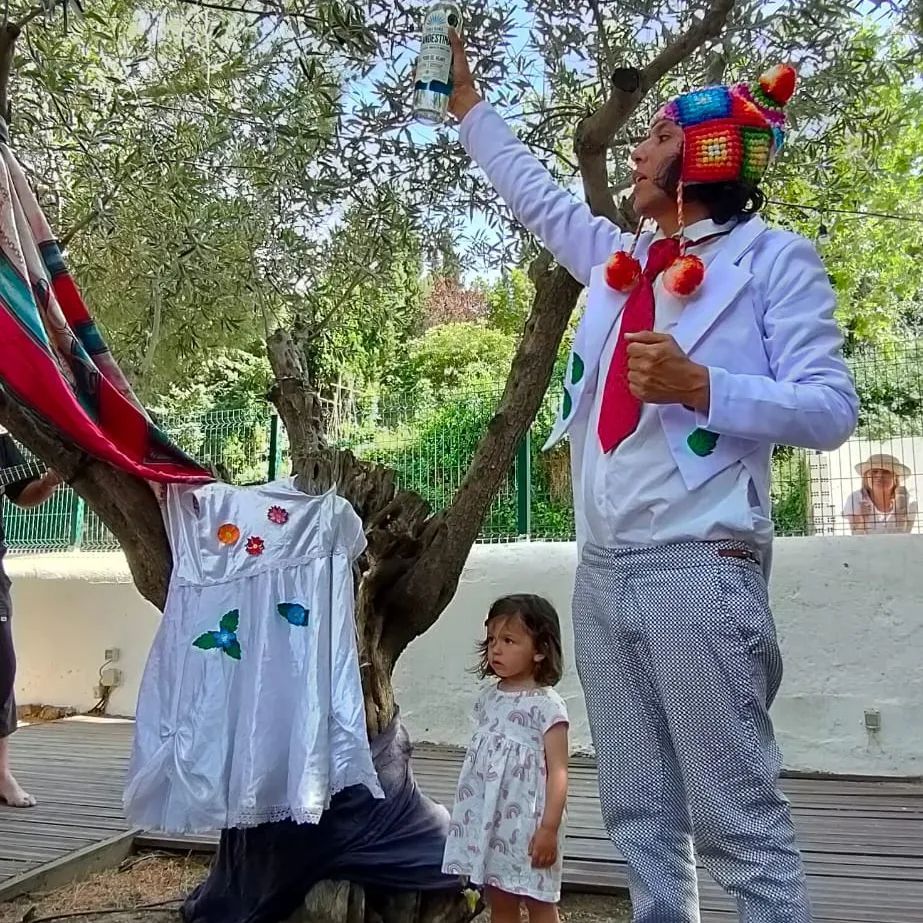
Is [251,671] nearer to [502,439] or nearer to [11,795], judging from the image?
[502,439]

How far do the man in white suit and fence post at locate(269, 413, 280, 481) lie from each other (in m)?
5.18

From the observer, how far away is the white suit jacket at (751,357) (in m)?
1.40

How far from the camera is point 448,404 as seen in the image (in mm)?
6465

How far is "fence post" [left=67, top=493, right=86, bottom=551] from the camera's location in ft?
25.9

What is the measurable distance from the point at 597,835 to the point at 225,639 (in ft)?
6.28

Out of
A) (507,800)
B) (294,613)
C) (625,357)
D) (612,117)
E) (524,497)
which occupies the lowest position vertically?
(507,800)

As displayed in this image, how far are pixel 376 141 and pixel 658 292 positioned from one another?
2.30 m

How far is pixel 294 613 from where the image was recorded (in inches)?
98.7

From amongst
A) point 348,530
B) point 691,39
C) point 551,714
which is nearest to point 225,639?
point 348,530

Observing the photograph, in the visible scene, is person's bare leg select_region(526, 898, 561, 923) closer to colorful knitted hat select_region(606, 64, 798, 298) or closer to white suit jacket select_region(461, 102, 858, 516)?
white suit jacket select_region(461, 102, 858, 516)

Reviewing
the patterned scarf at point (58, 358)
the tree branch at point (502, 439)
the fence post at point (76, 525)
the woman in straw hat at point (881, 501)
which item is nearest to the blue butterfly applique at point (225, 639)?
the patterned scarf at point (58, 358)

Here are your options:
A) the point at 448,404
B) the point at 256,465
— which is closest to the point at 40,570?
the point at 256,465

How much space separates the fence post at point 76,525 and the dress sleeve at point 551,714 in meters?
6.39

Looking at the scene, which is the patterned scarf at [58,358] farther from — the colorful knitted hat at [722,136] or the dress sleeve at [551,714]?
the colorful knitted hat at [722,136]
